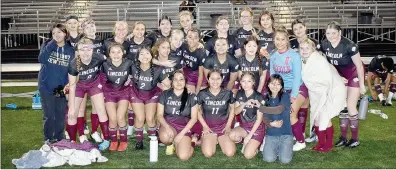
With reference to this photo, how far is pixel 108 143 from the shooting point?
731cm

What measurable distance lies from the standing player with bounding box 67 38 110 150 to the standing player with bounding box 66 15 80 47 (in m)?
0.56

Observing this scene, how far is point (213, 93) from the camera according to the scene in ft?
22.5

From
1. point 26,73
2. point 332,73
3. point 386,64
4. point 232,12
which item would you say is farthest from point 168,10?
point 332,73

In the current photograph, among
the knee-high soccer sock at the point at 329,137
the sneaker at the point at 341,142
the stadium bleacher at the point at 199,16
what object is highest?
the stadium bleacher at the point at 199,16

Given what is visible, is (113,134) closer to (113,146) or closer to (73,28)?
(113,146)

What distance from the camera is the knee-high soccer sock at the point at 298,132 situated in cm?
715

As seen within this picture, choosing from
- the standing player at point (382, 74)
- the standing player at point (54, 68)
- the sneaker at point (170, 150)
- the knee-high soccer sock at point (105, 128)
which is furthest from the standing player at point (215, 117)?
the standing player at point (382, 74)

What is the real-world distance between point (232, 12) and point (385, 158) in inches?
427

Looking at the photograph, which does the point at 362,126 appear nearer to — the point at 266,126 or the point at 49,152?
the point at 266,126

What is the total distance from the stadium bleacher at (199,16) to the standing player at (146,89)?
9.54 metres

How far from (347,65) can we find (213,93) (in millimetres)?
1708

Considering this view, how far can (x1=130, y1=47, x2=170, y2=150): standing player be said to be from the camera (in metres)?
7.05

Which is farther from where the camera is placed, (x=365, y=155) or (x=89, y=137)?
(x=89, y=137)

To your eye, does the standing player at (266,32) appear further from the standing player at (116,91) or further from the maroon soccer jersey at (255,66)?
the standing player at (116,91)
